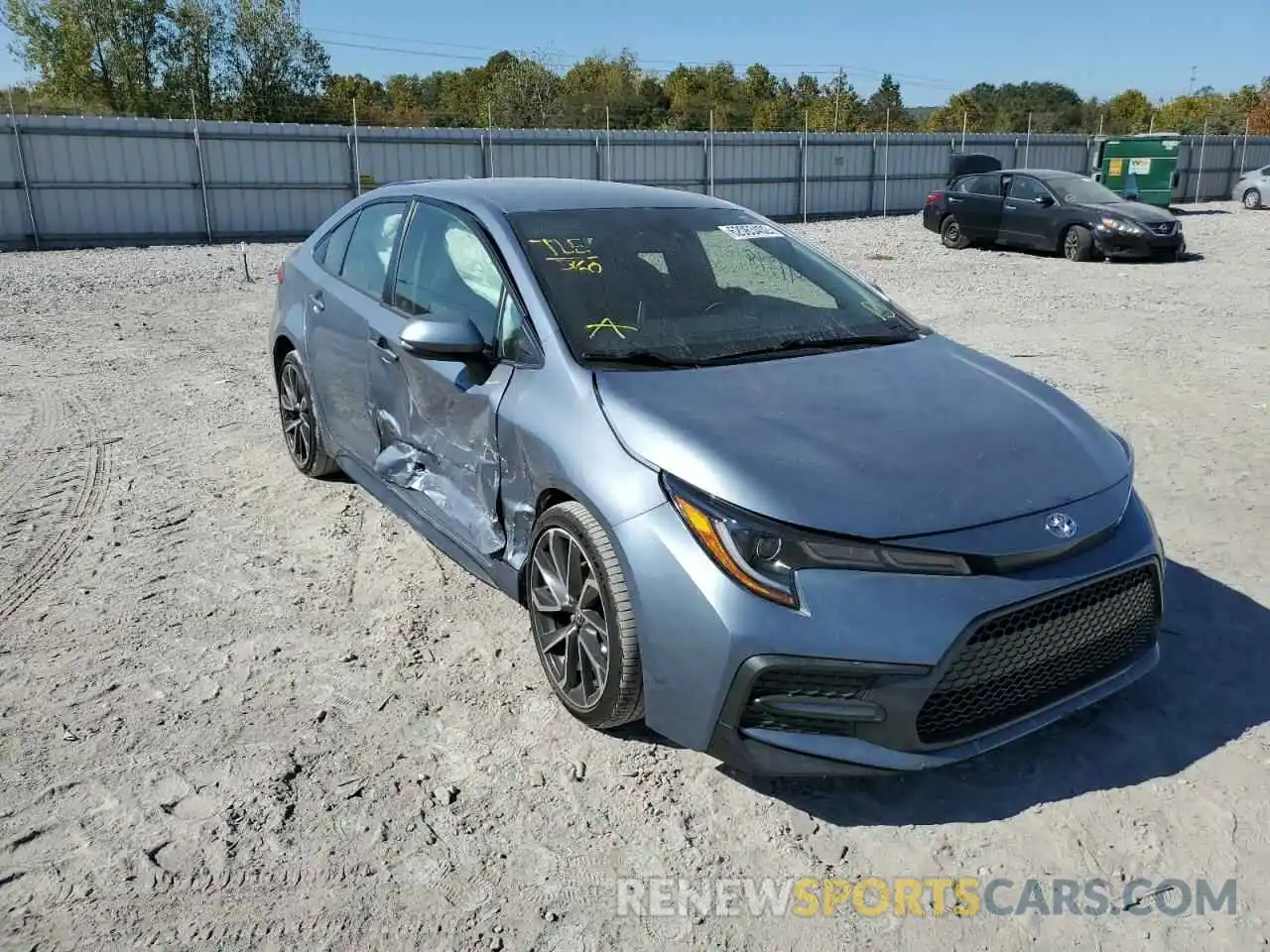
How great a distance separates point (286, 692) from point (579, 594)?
1.13 metres

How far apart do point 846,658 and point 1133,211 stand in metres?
16.6

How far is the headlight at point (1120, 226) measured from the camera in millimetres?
16125

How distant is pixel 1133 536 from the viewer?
2.98 meters

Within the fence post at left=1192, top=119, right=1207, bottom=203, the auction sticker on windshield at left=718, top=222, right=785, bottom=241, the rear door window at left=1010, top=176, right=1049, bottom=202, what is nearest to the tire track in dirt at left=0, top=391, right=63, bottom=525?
the auction sticker on windshield at left=718, top=222, right=785, bottom=241

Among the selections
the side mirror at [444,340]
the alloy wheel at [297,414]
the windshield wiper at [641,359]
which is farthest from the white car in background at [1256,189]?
the side mirror at [444,340]

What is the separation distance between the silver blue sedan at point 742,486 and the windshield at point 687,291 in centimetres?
1

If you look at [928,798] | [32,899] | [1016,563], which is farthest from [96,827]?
[1016,563]

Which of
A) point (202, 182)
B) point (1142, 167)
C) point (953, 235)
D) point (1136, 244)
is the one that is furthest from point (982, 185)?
point (202, 182)

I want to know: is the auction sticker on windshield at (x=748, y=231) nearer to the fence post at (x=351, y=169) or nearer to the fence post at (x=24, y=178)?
the fence post at (x=24, y=178)

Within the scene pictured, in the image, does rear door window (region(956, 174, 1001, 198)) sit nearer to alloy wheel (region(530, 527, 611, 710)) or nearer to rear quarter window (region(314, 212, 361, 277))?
rear quarter window (region(314, 212, 361, 277))

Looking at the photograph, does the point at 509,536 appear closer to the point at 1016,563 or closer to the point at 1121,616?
the point at 1016,563

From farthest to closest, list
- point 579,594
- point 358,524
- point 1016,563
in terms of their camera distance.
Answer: point 358,524, point 579,594, point 1016,563

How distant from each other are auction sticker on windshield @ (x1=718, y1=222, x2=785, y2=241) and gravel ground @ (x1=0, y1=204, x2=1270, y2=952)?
1.78 m

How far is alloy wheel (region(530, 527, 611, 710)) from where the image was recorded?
120 inches
